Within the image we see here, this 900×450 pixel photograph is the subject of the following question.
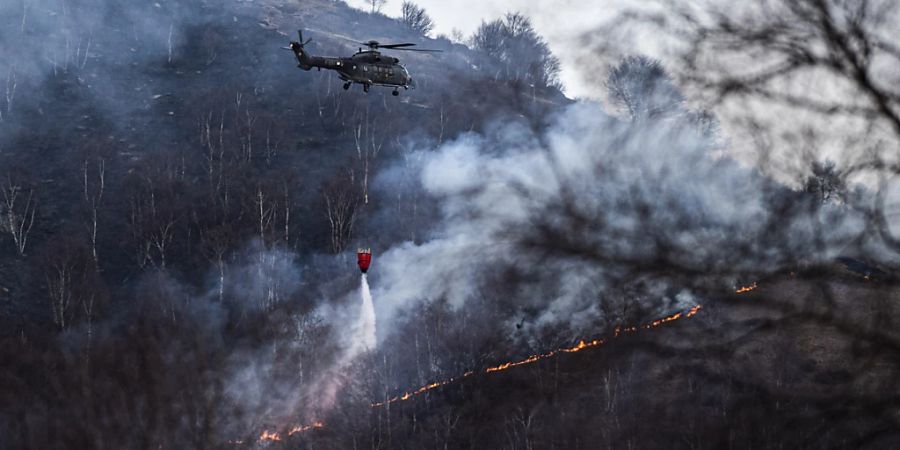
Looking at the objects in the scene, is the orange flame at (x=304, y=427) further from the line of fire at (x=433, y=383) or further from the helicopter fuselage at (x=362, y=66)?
the helicopter fuselage at (x=362, y=66)

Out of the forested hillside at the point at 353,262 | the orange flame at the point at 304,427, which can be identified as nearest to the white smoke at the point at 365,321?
the forested hillside at the point at 353,262

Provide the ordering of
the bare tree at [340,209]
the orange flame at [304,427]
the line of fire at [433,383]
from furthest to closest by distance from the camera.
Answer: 1. the bare tree at [340,209]
2. the orange flame at [304,427]
3. the line of fire at [433,383]

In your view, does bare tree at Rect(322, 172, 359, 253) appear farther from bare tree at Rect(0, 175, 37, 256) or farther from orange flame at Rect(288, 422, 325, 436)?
bare tree at Rect(0, 175, 37, 256)

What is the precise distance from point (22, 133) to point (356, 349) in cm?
3542

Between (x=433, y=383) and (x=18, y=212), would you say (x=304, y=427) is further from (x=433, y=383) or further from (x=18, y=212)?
(x=18, y=212)

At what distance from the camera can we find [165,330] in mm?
45531

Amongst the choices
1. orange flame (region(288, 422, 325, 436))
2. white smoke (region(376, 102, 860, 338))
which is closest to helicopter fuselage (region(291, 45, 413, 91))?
orange flame (region(288, 422, 325, 436))

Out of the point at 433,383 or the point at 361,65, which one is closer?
the point at 361,65

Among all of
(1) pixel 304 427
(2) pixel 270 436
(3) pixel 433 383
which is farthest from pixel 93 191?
(3) pixel 433 383

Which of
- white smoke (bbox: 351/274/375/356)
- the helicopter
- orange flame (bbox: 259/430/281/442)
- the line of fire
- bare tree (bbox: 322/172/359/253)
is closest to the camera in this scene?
the helicopter

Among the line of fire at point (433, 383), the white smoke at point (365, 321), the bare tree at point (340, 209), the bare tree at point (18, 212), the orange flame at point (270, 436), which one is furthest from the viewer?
the bare tree at point (340, 209)

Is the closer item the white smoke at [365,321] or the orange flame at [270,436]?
the orange flame at [270,436]

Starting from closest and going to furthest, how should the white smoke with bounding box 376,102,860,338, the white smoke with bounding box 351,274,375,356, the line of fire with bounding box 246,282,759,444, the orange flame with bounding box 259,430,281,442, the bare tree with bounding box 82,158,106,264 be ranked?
the white smoke with bounding box 376,102,860,338, the orange flame with bounding box 259,430,281,442, the line of fire with bounding box 246,282,759,444, the white smoke with bounding box 351,274,375,356, the bare tree with bounding box 82,158,106,264

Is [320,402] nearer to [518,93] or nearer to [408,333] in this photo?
[408,333]
